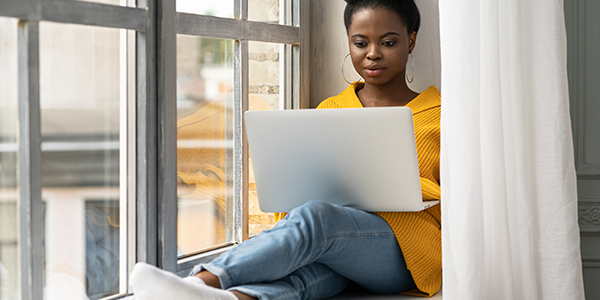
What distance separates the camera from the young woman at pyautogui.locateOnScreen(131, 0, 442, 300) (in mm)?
999

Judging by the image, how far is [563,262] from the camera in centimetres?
90

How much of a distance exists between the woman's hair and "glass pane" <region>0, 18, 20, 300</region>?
96 cm

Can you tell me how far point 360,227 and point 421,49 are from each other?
738mm

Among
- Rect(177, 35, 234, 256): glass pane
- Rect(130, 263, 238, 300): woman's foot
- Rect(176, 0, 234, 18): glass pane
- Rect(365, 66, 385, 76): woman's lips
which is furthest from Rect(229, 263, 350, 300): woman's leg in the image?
Rect(176, 0, 234, 18): glass pane

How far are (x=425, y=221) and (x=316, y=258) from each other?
1.04 feet

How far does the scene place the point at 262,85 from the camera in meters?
1.66

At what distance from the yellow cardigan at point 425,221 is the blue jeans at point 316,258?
3 centimetres

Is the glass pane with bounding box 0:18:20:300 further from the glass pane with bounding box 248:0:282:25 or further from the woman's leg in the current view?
the glass pane with bounding box 248:0:282:25

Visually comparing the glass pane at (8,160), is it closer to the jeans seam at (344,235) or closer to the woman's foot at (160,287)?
the woman's foot at (160,287)

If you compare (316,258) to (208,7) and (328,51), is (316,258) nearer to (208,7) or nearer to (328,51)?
(208,7)

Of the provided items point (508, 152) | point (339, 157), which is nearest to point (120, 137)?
point (339, 157)

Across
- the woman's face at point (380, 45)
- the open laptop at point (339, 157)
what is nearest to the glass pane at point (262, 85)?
the woman's face at point (380, 45)

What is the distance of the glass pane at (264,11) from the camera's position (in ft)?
5.24

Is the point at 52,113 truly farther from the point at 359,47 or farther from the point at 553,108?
the point at 553,108
